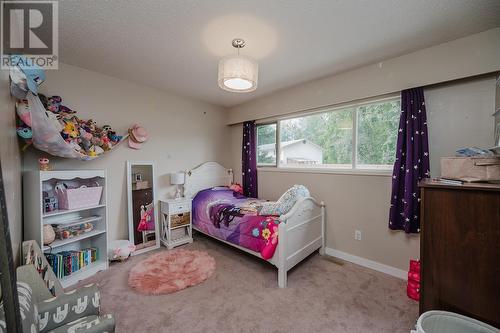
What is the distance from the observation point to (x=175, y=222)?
3.18 meters

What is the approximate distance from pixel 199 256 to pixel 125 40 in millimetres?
2611

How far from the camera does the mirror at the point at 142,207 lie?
298 cm

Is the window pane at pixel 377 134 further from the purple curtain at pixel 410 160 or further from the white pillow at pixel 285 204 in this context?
the white pillow at pixel 285 204

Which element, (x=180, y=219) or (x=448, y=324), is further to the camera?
(x=180, y=219)

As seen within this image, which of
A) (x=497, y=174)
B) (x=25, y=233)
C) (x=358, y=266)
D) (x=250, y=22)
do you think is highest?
(x=250, y=22)

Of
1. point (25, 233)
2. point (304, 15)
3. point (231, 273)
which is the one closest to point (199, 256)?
point (231, 273)

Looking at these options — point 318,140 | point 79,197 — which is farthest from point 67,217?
point 318,140

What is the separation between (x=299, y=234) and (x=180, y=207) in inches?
73.6

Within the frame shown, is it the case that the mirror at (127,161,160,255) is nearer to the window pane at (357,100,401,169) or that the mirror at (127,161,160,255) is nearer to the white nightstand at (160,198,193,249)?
the white nightstand at (160,198,193,249)

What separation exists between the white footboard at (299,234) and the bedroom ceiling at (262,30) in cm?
167

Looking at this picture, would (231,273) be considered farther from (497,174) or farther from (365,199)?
(497,174)

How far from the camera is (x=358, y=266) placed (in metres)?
2.59

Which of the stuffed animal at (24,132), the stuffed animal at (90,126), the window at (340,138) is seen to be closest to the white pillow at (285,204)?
the window at (340,138)

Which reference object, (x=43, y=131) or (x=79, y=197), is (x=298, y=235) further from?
(x=43, y=131)
